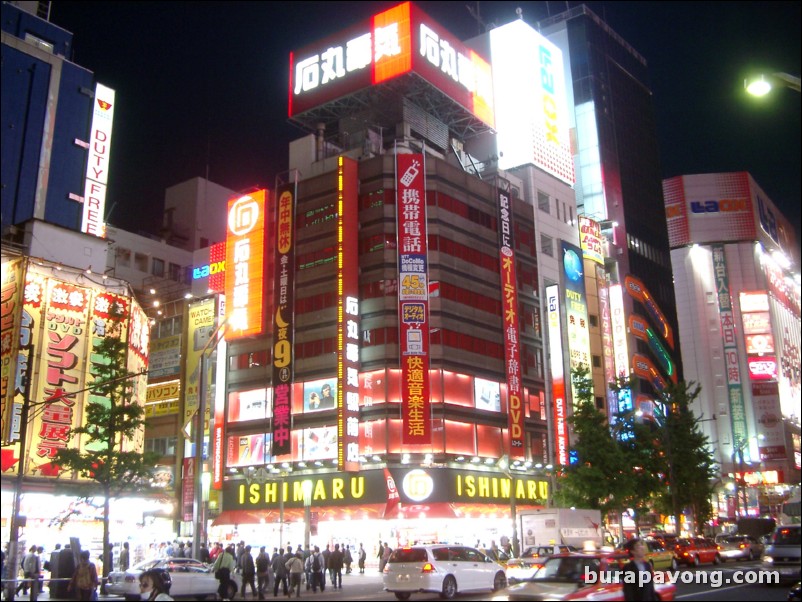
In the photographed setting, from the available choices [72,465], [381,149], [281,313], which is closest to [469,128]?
[381,149]

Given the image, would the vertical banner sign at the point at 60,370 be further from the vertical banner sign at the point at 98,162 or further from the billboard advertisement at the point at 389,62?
the billboard advertisement at the point at 389,62

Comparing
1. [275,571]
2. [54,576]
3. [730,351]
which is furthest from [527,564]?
[730,351]

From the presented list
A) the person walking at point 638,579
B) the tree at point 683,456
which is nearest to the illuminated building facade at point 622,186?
the tree at point 683,456

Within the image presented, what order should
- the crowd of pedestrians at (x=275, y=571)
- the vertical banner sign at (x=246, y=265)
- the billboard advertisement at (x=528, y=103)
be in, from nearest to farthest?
the crowd of pedestrians at (x=275, y=571), the vertical banner sign at (x=246, y=265), the billboard advertisement at (x=528, y=103)

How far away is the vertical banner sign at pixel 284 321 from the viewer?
53594 mm

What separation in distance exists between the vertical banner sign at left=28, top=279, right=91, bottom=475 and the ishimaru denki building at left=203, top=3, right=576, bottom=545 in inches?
560

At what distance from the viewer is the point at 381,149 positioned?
6094 cm

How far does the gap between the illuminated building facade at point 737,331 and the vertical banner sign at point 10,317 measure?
8053 cm

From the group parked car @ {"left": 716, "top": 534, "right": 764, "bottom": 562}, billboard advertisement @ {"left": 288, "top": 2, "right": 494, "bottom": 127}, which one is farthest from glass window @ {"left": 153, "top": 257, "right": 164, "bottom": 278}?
parked car @ {"left": 716, "top": 534, "right": 764, "bottom": 562}

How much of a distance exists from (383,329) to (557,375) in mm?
16309

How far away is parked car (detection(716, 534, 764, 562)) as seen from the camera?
45250 millimetres

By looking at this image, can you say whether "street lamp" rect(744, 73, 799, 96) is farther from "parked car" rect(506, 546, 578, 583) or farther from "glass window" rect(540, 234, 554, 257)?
"glass window" rect(540, 234, 554, 257)

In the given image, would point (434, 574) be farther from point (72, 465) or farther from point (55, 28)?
point (55, 28)

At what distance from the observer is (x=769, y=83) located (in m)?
11.1
